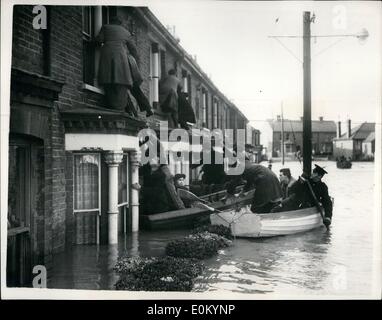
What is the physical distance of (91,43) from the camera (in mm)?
8039

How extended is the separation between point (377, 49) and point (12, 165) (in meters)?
5.68

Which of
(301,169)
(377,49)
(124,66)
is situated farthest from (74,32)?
(301,169)

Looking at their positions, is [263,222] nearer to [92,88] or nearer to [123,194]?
[123,194]

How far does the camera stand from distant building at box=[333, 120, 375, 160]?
6531 mm

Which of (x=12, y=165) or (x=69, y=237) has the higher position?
(x=12, y=165)

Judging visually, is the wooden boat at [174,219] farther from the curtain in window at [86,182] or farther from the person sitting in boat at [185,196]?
the curtain in window at [86,182]

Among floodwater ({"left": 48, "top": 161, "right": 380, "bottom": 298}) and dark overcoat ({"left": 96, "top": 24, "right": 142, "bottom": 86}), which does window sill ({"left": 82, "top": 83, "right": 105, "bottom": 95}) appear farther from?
floodwater ({"left": 48, "top": 161, "right": 380, "bottom": 298})

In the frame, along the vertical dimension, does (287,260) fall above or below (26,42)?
below

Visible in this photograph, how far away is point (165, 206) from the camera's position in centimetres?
902

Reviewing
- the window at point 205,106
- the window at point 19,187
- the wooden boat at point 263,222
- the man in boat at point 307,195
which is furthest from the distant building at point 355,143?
the window at point 19,187

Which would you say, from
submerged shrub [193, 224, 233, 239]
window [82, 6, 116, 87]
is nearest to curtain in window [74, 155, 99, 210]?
window [82, 6, 116, 87]

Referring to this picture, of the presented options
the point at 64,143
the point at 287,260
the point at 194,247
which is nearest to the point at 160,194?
the point at 194,247

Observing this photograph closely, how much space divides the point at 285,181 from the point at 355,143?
2069mm
